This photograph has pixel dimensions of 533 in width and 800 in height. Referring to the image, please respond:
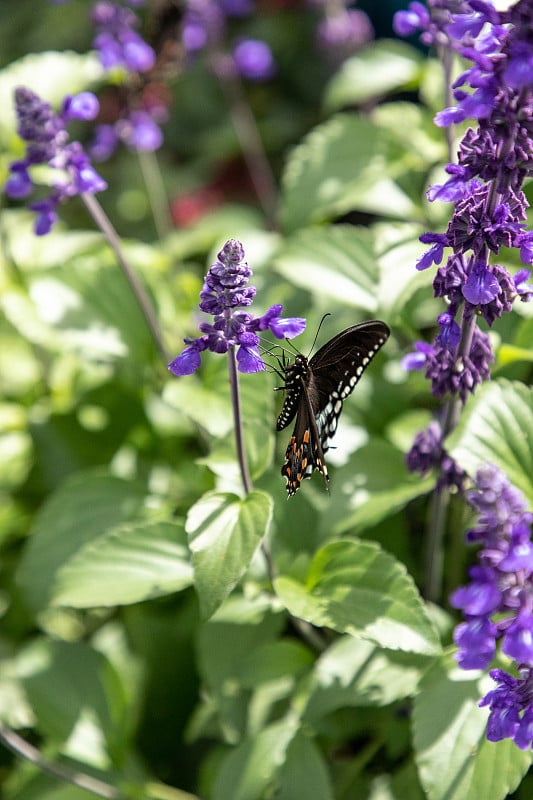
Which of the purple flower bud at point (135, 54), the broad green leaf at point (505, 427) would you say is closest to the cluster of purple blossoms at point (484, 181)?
the broad green leaf at point (505, 427)

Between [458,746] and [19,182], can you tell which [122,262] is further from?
[458,746]

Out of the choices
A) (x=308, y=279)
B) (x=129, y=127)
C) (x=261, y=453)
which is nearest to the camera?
(x=261, y=453)

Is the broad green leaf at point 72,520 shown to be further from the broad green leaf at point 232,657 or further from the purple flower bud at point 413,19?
the purple flower bud at point 413,19

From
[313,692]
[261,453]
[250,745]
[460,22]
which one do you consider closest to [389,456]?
[261,453]

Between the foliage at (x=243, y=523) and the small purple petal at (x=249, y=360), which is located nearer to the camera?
the small purple petal at (x=249, y=360)

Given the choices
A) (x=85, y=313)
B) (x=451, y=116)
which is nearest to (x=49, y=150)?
(x=85, y=313)

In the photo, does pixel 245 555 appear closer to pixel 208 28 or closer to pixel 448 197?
pixel 448 197
